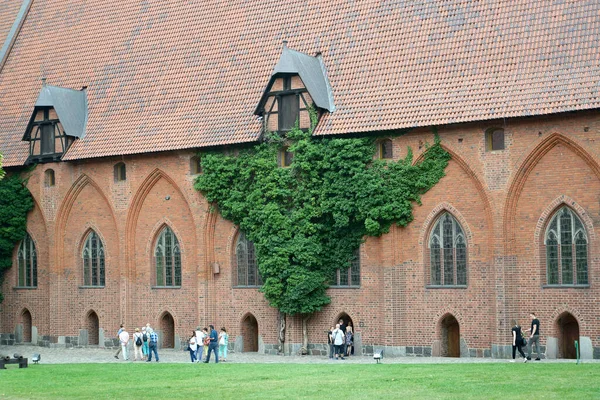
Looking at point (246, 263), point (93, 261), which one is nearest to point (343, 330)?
point (246, 263)

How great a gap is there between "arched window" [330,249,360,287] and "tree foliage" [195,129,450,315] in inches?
9.6

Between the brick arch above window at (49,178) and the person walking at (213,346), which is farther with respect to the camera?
the brick arch above window at (49,178)

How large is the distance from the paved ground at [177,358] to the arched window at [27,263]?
8.89 feet

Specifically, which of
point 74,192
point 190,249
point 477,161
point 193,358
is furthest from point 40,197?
point 477,161

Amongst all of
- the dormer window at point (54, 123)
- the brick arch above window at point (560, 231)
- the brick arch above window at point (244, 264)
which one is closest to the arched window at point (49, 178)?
the dormer window at point (54, 123)

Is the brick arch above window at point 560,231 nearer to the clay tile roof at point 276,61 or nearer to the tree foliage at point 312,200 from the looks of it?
the clay tile roof at point 276,61

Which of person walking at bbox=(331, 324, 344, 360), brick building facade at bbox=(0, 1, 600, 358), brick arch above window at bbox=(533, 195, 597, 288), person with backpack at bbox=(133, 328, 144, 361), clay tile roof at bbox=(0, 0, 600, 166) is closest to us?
brick arch above window at bbox=(533, 195, 597, 288)

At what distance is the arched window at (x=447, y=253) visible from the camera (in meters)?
38.2

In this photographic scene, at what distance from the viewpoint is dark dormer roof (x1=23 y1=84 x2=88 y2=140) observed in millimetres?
46594

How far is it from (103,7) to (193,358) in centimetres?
1849

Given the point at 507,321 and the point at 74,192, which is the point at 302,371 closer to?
the point at 507,321

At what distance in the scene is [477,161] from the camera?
37.4 metres

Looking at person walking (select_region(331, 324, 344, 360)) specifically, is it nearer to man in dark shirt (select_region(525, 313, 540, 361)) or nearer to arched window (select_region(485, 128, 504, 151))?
man in dark shirt (select_region(525, 313, 540, 361))

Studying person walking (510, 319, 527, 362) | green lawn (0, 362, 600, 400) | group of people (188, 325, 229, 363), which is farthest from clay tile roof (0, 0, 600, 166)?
green lawn (0, 362, 600, 400)
